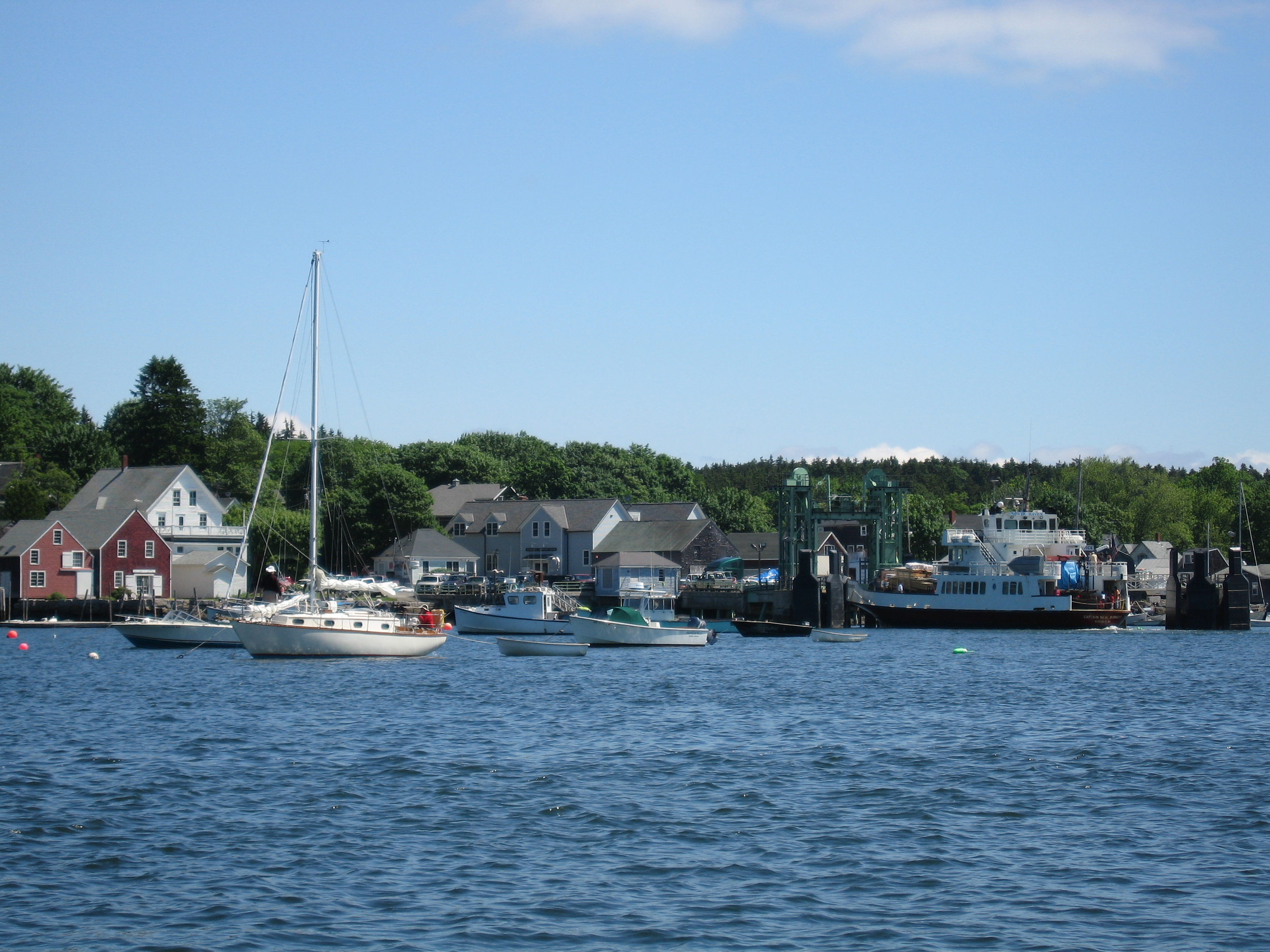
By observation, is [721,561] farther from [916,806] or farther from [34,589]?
[916,806]

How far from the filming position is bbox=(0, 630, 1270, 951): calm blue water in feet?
50.7

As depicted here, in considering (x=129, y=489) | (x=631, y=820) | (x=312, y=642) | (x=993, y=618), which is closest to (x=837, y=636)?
(x=993, y=618)

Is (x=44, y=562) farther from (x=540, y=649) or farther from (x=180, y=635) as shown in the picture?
(x=540, y=649)

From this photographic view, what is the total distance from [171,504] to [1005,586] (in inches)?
2363

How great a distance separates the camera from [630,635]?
64938mm

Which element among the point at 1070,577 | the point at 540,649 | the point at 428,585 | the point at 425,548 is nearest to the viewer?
the point at 540,649

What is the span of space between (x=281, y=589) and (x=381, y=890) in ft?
185

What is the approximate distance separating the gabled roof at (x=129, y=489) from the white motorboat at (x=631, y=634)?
47.8m

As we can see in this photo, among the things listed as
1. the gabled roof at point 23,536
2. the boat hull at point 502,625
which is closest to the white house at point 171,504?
the gabled roof at point 23,536

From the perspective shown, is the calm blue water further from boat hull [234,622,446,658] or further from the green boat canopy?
the green boat canopy

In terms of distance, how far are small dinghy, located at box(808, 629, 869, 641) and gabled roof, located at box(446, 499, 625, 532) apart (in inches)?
1572

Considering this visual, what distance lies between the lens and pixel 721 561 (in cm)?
10994

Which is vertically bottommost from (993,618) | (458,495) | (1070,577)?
(993,618)

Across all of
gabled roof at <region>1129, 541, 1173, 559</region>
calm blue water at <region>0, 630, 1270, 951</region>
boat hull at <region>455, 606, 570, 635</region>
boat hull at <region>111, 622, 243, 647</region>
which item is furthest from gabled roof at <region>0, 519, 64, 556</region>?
gabled roof at <region>1129, 541, 1173, 559</region>
